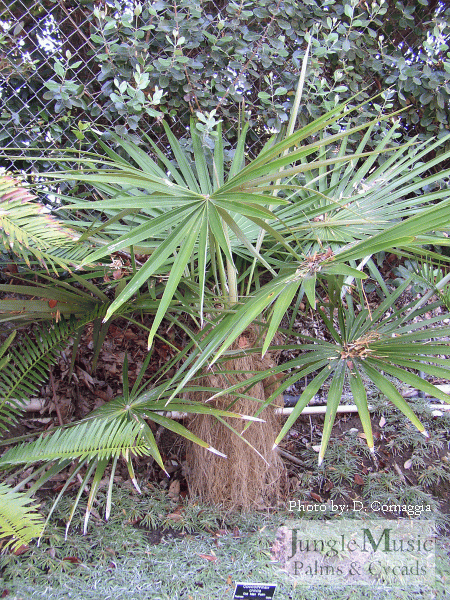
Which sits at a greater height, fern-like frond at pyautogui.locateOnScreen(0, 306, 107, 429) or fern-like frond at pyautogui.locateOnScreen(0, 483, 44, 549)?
fern-like frond at pyautogui.locateOnScreen(0, 306, 107, 429)

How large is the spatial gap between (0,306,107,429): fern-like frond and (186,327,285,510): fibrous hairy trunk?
1.80 feet

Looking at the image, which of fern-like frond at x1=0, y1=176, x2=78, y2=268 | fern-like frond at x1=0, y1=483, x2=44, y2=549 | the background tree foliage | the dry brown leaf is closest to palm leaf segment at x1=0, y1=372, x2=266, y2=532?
fern-like frond at x1=0, y1=483, x2=44, y2=549

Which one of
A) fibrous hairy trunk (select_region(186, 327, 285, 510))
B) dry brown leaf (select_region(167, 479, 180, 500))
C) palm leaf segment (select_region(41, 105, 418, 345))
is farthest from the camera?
dry brown leaf (select_region(167, 479, 180, 500))

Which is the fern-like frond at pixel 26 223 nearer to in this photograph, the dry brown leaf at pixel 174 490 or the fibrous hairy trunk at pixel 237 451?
the fibrous hairy trunk at pixel 237 451

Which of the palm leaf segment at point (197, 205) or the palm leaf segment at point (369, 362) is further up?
the palm leaf segment at point (197, 205)

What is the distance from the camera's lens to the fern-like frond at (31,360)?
1507mm

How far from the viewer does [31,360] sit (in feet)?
5.10

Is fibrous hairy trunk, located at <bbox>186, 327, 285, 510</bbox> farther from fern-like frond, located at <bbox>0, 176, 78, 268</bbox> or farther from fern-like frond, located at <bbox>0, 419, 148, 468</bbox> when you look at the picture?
fern-like frond, located at <bbox>0, 176, 78, 268</bbox>

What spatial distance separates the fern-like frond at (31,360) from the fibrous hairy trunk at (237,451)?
21.6 inches

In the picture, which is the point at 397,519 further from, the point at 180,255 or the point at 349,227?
the point at 180,255

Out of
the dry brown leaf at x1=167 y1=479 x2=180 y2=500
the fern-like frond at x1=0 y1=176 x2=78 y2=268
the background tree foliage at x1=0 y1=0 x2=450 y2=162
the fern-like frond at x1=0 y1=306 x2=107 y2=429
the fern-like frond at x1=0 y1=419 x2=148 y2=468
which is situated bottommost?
the dry brown leaf at x1=167 y1=479 x2=180 y2=500

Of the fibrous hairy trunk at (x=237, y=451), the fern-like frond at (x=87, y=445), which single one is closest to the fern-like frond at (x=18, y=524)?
the fern-like frond at (x=87, y=445)

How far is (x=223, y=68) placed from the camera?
212 cm

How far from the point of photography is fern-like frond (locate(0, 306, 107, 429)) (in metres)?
1.51
